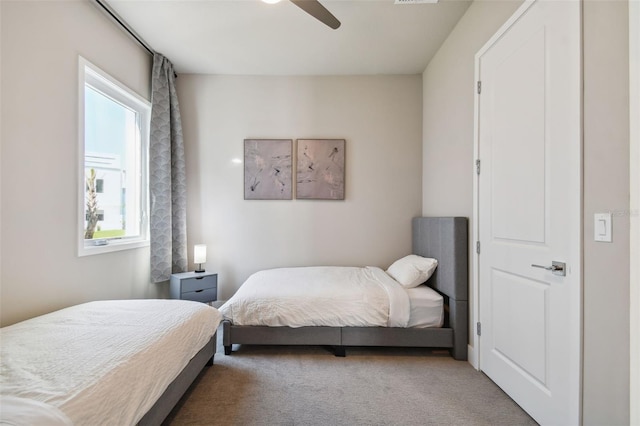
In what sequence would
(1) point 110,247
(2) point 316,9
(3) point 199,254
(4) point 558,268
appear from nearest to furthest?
(4) point 558,268
(2) point 316,9
(1) point 110,247
(3) point 199,254

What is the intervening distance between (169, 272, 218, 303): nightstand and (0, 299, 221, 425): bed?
944 millimetres

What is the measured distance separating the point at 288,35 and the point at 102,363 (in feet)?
9.40

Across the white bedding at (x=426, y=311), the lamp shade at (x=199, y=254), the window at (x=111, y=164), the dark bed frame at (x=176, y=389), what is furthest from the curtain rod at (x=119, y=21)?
the white bedding at (x=426, y=311)

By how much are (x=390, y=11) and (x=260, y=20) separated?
3.79ft

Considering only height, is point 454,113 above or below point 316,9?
below

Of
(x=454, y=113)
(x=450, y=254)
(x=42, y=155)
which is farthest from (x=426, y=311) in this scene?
(x=42, y=155)

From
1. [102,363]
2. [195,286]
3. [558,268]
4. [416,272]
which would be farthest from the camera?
[195,286]

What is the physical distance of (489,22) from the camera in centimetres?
194

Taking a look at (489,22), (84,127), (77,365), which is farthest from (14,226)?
(489,22)

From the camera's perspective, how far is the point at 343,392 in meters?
1.78

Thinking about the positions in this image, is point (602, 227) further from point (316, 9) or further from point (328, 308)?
point (316, 9)

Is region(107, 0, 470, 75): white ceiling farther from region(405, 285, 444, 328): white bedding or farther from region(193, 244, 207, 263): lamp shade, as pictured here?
region(405, 285, 444, 328): white bedding

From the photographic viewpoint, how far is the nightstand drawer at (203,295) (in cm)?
284

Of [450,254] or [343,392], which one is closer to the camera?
[343,392]
